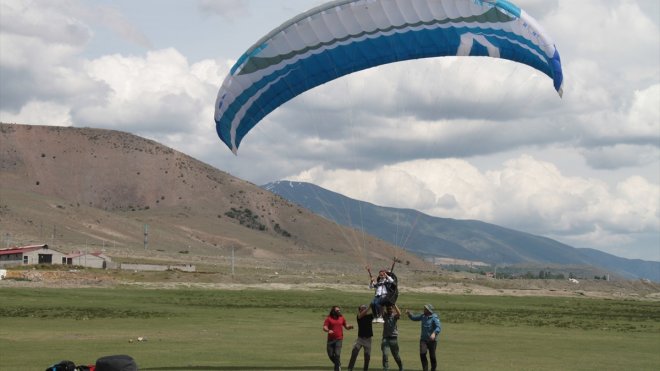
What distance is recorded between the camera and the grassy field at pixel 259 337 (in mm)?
24370

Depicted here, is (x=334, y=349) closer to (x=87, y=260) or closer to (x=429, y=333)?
(x=429, y=333)

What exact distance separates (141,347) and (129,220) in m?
163

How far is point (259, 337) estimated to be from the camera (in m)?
32.5

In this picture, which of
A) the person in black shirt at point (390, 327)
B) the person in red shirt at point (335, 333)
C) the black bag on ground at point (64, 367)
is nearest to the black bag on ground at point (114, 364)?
the black bag on ground at point (64, 367)

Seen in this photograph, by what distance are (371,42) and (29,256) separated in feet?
274

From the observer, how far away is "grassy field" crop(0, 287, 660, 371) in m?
24.4

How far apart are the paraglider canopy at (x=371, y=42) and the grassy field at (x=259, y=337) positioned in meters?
7.36

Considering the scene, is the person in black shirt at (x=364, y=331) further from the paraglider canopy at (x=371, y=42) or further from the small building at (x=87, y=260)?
the small building at (x=87, y=260)

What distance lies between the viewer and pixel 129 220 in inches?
7352

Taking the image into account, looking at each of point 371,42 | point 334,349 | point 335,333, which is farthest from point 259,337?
point 371,42

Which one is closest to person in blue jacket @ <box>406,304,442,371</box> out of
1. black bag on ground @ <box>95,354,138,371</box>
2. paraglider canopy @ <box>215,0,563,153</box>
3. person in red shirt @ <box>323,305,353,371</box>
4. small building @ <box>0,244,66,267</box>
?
person in red shirt @ <box>323,305,353,371</box>

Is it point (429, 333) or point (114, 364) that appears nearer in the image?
point (114, 364)

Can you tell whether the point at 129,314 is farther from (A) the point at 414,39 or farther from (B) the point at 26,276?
(B) the point at 26,276

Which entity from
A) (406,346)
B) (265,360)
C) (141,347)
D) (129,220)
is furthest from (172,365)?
(129,220)
